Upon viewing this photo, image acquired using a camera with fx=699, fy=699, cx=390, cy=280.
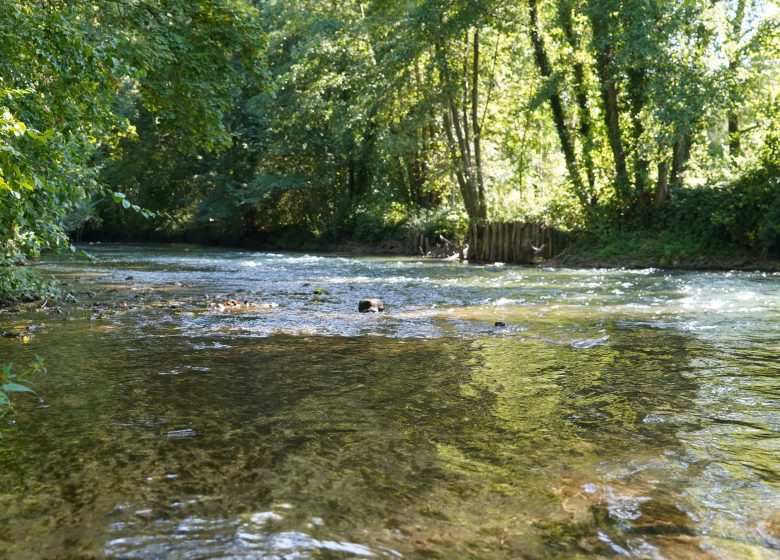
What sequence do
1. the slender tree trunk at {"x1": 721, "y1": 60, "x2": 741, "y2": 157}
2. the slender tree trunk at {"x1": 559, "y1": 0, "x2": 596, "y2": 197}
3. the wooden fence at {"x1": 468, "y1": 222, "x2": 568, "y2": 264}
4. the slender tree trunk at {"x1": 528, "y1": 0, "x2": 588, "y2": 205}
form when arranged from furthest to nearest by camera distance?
the slender tree trunk at {"x1": 528, "y1": 0, "x2": 588, "y2": 205}
the wooden fence at {"x1": 468, "y1": 222, "x2": 568, "y2": 264}
the slender tree trunk at {"x1": 559, "y1": 0, "x2": 596, "y2": 197}
the slender tree trunk at {"x1": 721, "y1": 60, "x2": 741, "y2": 157}

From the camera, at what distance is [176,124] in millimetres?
13273

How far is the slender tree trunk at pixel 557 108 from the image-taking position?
2483cm

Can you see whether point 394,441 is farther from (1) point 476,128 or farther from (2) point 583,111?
(1) point 476,128

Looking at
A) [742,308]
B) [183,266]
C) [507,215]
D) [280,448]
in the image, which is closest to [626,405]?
[280,448]

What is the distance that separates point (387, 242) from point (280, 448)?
30054 mm

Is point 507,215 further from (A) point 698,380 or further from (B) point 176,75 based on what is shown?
(A) point 698,380

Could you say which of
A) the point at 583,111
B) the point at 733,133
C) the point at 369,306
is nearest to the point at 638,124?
the point at 583,111

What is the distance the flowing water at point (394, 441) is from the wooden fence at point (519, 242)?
593 inches

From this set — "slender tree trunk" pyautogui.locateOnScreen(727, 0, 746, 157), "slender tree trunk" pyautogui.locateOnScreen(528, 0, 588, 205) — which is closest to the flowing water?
"slender tree trunk" pyautogui.locateOnScreen(727, 0, 746, 157)

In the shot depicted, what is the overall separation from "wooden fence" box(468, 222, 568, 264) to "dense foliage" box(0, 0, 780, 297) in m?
1.09

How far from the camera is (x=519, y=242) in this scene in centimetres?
2462

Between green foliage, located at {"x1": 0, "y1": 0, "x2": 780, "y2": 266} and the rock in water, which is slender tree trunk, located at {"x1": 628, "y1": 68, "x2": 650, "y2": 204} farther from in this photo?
the rock in water

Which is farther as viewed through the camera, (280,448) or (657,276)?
(657,276)

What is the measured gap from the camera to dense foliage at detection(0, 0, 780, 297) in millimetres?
8180
